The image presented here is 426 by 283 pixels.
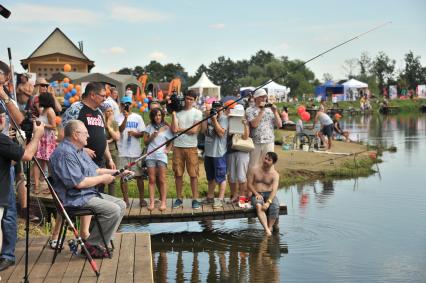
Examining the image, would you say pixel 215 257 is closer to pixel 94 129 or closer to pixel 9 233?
pixel 94 129

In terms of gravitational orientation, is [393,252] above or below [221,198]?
below

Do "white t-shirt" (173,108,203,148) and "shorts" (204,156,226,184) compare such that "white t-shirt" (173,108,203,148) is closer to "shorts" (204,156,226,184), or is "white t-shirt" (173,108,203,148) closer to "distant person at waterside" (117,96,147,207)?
"shorts" (204,156,226,184)

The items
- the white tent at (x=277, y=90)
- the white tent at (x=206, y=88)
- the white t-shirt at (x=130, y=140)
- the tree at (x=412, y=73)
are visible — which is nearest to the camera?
the white t-shirt at (x=130, y=140)

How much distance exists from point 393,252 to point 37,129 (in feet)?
17.7

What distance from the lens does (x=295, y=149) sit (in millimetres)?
20359

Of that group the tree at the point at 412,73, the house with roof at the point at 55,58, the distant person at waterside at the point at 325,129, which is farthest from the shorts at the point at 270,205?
the tree at the point at 412,73

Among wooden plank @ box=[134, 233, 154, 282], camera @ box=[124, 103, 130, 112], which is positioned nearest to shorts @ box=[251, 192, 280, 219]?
camera @ box=[124, 103, 130, 112]

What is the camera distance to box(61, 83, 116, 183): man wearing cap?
7.27m

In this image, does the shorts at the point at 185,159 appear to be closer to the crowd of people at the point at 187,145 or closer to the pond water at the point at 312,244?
the crowd of people at the point at 187,145

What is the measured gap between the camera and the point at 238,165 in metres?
9.89

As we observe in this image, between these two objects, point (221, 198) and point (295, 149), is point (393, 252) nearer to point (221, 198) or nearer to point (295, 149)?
point (221, 198)

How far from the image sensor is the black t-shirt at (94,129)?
24.1ft

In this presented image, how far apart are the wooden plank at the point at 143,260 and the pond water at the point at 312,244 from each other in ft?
3.41

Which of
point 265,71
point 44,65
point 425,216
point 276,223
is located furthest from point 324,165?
point 265,71
